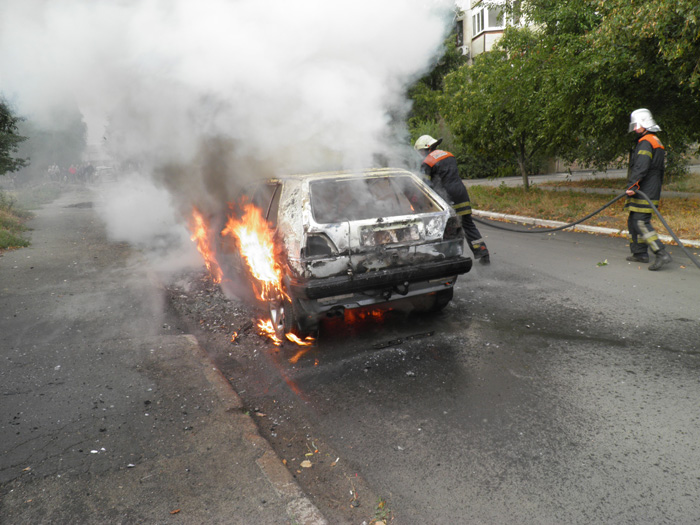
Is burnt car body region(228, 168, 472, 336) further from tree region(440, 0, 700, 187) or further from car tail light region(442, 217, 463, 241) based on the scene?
tree region(440, 0, 700, 187)

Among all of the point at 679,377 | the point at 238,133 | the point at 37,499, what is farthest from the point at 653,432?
the point at 238,133

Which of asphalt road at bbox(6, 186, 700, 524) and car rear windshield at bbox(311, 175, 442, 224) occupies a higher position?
car rear windshield at bbox(311, 175, 442, 224)

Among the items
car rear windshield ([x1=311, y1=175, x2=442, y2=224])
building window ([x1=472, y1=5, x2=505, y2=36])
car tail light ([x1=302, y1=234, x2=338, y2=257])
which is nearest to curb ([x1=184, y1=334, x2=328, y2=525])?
car tail light ([x1=302, y1=234, x2=338, y2=257])

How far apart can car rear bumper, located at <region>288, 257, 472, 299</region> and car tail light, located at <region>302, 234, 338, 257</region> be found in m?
0.22

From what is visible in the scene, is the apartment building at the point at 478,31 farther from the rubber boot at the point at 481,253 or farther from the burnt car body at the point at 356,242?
the burnt car body at the point at 356,242

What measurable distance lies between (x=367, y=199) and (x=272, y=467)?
2.62 m

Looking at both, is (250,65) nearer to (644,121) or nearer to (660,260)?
(644,121)

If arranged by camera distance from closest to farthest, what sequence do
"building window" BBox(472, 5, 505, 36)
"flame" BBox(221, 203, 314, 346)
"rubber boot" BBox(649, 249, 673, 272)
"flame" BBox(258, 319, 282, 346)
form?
"flame" BBox(221, 203, 314, 346) → "flame" BBox(258, 319, 282, 346) → "rubber boot" BBox(649, 249, 673, 272) → "building window" BBox(472, 5, 505, 36)

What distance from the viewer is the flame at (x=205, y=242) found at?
23.1 feet

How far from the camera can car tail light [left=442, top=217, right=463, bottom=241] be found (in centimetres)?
476

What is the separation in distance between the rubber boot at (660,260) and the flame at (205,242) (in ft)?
18.5

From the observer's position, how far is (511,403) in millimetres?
3459

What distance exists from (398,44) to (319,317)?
4.09 m

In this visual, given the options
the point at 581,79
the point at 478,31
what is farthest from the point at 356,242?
the point at 478,31
